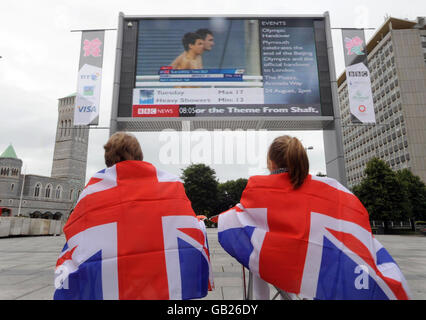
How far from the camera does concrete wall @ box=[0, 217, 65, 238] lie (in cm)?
1631

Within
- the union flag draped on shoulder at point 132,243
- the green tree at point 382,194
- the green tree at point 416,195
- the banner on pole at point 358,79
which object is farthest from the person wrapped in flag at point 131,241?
the green tree at point 416,195

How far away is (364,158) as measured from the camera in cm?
7681

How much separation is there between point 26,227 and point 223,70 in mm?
17383

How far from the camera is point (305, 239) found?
2201 millimetres

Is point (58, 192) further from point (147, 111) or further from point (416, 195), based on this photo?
point (416, 195)

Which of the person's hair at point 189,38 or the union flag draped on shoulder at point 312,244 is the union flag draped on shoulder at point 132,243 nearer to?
the union flag draped on shoulder at point 312,244

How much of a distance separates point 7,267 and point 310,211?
278 inches

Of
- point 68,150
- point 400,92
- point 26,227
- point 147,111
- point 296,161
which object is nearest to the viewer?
point 296,161

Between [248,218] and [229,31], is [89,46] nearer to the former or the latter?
[229,31]

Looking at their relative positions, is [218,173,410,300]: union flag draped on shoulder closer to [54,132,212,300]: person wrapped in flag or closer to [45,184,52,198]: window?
[54,132,212,300]: person wrapped in flag

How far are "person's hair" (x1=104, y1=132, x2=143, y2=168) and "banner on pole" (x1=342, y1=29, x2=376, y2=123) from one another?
994 cm

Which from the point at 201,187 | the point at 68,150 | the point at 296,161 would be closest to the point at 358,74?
the point at 296,161

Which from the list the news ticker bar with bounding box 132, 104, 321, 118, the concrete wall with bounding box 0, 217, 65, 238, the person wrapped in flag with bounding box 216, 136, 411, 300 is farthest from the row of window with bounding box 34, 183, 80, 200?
the person wrapped in flag with bounding box 216, 136, 411, 300
